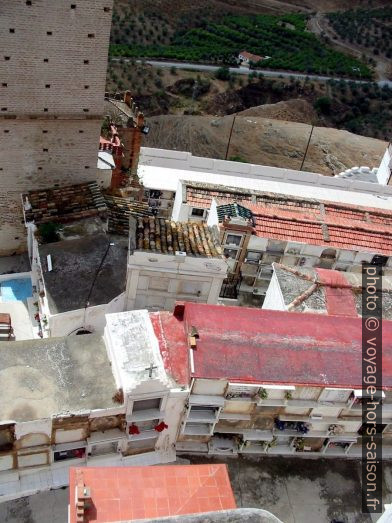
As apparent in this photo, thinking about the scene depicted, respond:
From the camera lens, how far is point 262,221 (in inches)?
1474

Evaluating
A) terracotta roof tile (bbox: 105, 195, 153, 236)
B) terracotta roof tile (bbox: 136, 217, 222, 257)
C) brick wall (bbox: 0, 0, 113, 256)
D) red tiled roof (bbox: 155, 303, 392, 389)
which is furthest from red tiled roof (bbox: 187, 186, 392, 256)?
red tiled roof (bbox: 155, 303, 392, 389)

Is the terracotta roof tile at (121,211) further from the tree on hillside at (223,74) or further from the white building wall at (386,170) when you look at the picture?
the tree on hillside at (223,74)

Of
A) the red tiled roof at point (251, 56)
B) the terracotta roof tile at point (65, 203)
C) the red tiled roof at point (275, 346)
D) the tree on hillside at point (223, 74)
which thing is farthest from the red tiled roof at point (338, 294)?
the red tiled roof at point (251, 56)

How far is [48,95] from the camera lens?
110ft

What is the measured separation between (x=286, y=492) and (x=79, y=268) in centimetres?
1578

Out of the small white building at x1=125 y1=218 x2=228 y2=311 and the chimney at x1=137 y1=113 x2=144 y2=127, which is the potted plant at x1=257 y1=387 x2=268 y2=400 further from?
the chimney at x1=137 y1=113 x2=144 y2=127

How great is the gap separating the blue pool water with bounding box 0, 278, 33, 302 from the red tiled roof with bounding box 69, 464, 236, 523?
1555cm

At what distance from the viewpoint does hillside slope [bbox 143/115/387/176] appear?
7006cm

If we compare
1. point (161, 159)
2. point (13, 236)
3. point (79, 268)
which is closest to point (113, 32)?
point (161, 159)

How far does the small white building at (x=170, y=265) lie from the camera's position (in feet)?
98.4

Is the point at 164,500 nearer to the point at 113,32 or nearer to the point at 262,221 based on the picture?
the point at 262,221

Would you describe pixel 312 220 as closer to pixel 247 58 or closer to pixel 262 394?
pixel 262 394

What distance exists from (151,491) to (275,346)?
8.48 m

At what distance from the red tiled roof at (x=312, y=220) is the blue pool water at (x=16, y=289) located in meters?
12.2
